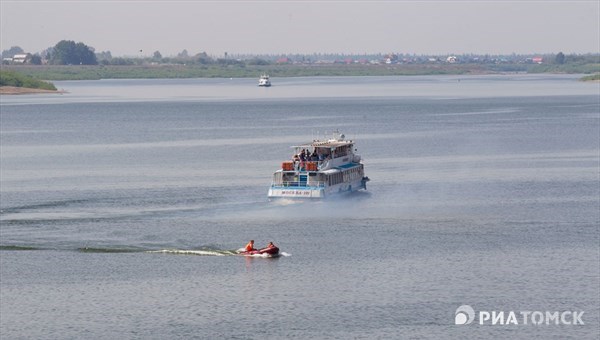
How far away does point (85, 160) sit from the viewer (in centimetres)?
14900

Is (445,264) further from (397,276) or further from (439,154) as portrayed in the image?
(439,154)

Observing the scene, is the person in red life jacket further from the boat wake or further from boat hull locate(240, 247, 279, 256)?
the boat wake

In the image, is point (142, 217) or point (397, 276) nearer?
point (397, 276)

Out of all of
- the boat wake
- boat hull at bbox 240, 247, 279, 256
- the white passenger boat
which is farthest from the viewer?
the white passenger boat

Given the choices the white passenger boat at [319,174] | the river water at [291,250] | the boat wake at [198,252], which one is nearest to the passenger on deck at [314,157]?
the white passenger boat at [319,174]

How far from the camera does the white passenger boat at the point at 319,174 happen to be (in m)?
107

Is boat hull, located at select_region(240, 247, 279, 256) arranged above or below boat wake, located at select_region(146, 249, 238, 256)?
above

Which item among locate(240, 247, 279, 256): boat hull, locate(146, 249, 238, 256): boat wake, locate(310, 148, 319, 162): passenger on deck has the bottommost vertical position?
locate(146, 249, 238, 256): boat wake

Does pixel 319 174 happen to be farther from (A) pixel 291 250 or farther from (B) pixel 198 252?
(B) pixel 198 252

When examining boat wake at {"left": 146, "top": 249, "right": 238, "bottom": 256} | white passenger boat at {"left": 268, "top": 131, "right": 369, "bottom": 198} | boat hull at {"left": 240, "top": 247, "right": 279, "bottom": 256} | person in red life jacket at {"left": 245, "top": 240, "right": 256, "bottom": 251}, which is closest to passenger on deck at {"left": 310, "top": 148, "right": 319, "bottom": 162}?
white passenger boat at {"left": 268, "top": 131, "right": 369, "bottom": 198}

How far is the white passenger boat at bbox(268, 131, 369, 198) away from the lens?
107000 mm

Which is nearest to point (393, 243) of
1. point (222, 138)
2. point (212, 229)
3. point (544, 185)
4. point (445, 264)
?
point (445, 264)

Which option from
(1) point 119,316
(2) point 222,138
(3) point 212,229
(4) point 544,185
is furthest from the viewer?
(2) point 222,138

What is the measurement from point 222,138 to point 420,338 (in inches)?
4848
